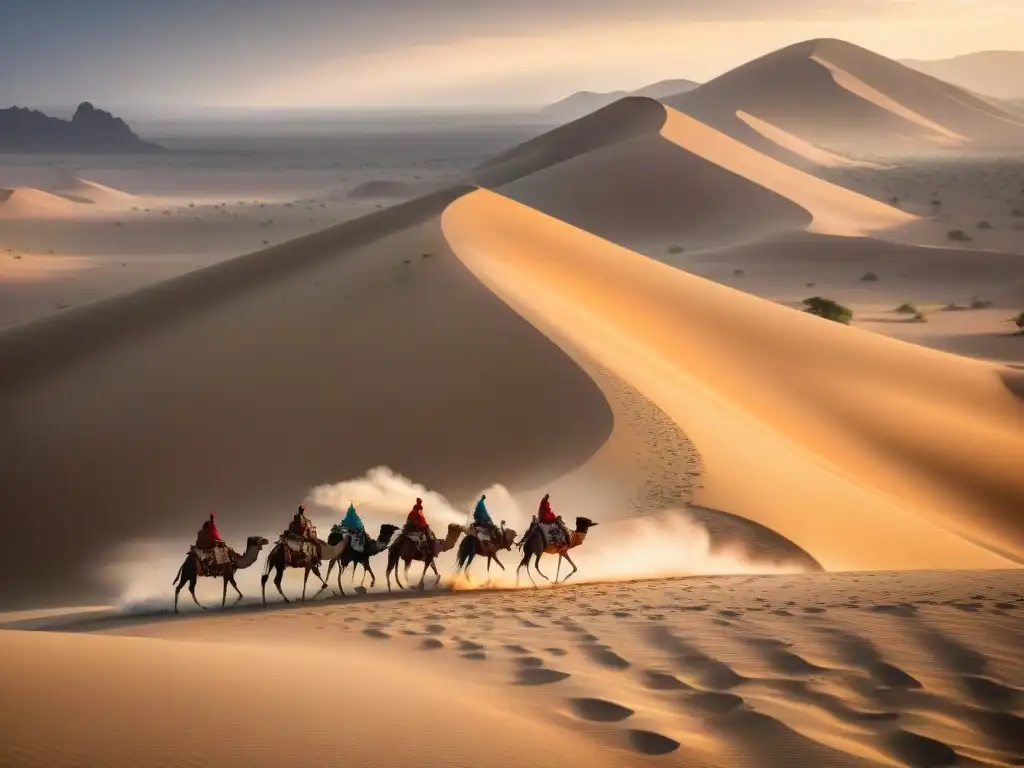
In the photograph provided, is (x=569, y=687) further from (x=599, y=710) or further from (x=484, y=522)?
(x=484, y=522)

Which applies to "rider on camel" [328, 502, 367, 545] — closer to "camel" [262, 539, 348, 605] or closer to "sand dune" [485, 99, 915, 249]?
"camel" [262, 539, 348, 605]

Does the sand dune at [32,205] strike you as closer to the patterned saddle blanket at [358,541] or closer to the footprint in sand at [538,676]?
the patterned saddle blanket at [358,541]

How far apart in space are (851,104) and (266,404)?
168504 mm

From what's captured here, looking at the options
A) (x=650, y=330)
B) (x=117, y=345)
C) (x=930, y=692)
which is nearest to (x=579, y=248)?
(x=650, y=330)

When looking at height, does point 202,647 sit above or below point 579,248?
below

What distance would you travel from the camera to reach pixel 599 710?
7977 mm

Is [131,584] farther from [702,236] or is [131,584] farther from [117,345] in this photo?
[702,236]

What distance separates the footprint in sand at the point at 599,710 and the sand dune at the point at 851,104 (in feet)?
455

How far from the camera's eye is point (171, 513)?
1725 centimetres

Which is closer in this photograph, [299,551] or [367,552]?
[299,551]

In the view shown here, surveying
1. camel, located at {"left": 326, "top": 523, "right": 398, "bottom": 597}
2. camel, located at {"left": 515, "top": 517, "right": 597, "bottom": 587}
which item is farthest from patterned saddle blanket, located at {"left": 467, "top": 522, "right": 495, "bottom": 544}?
camel, located at {"left": 326, "top": 523, "right": 398, "bottom": 597}

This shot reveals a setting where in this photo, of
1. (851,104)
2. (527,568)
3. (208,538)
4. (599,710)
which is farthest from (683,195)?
(851,104)

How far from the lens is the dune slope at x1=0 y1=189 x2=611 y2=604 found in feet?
57.0

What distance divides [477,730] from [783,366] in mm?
18890
